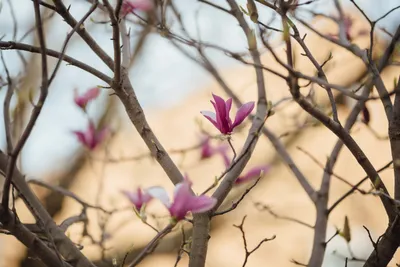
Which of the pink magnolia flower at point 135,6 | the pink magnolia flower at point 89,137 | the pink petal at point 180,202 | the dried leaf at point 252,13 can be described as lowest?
the pink petal at point 180,202

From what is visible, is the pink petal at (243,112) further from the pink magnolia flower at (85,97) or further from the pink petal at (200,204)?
the pink magnolia flower at (85,97)

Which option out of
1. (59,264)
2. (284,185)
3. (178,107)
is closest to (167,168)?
(59,264)

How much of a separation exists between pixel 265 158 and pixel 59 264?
117 cm

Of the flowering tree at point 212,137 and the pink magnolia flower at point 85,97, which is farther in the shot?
the pink magnolia flower at point 85,97

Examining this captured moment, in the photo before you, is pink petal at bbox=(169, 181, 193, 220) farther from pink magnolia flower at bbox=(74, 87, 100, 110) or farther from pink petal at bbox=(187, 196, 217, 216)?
pink magnolia flower at bbox=(74, 87, 100, 110)

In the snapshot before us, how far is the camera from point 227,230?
5.41 feet

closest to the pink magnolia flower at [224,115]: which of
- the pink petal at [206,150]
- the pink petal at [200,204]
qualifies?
the pink petal at [200,204]

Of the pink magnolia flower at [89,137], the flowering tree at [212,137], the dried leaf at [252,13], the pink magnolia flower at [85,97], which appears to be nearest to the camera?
the flowering tree at [212,137]

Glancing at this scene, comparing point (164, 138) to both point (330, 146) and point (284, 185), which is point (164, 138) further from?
point (330, 146)

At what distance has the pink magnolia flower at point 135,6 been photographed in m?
0.82

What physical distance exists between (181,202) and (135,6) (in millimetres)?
401

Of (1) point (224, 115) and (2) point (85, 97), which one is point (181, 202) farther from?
(2) point (85, 97)

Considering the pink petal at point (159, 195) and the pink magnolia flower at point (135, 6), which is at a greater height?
the pink magnolia flower at point (135, 6)

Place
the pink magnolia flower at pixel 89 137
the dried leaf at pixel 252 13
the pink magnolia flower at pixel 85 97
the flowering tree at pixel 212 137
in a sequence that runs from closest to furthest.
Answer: the flowering tree at pixel 212 137, the dried leaf at pixel 252 13, the pink magnolia flower at pixel 85 97, the pink magnolia flower at pixel 89 137
